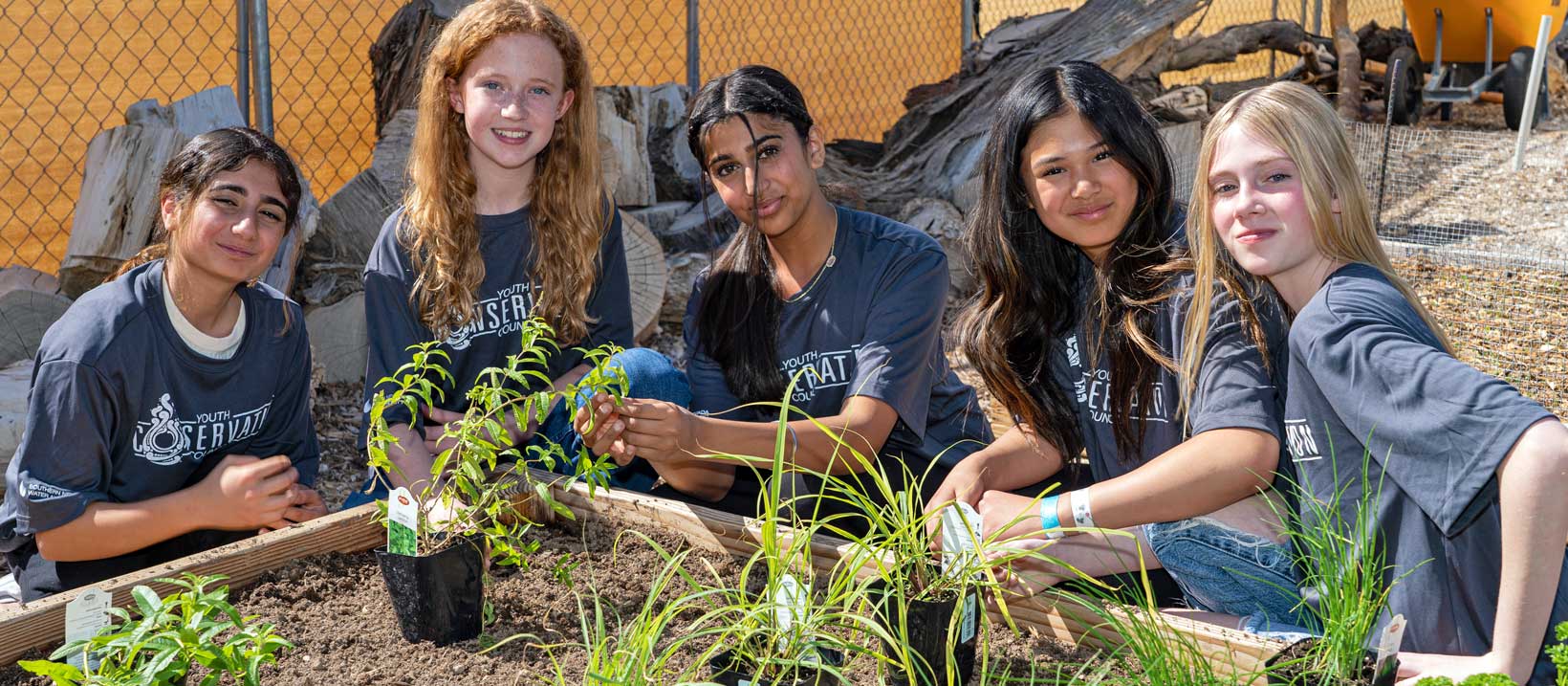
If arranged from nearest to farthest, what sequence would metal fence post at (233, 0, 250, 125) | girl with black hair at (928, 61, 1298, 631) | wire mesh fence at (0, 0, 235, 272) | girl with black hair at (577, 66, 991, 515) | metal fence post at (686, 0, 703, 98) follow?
girl with black hair at (928, 61, 1298, 631) → girl with black hair at (577, 66, 991, 515) → metal fence post at (233, 0, 250, 125) → metal fence post at (686, 0, 703, 98) → wire mesh fence at (0, 0, 235, 272)

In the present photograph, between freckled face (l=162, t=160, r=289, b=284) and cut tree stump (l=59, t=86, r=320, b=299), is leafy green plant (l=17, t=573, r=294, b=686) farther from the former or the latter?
cut tree stump (l=59, t=86, r=320, b=299)

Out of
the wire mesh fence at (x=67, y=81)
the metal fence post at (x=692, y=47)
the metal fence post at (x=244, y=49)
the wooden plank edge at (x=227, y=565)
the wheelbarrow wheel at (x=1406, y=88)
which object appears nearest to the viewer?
the wooden plank edge at (x=227, y=565)

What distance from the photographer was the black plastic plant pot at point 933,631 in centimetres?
151

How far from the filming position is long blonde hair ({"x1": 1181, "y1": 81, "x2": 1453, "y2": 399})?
1.76m

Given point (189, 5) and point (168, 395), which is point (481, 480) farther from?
point (189, 5)

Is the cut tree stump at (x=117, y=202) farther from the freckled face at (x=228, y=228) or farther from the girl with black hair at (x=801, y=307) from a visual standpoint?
the girl with black hair at (x=801, y=307)

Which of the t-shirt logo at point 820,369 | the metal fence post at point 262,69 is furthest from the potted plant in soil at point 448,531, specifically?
the metal fence post at point 262,69

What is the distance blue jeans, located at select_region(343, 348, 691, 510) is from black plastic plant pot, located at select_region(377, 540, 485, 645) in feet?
2.19

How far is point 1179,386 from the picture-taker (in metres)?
1.98

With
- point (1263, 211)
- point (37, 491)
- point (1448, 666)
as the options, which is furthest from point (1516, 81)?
point (37, 491)

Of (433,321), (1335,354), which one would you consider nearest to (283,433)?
(433,321)

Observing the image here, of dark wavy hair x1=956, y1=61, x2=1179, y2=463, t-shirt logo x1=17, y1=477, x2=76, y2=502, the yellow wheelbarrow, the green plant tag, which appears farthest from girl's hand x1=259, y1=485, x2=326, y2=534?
the yellow wheelbarrow

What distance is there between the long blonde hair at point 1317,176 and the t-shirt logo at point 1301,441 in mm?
204

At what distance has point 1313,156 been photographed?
1.78 meters
